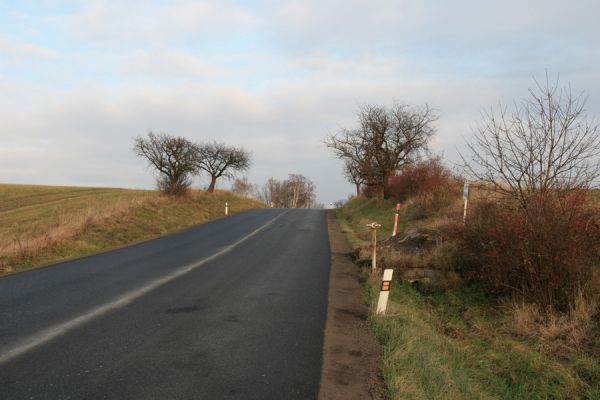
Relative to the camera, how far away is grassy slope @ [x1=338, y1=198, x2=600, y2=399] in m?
4.67

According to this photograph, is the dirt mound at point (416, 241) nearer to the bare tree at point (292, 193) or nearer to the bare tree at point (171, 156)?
A: the bare tree at point (171, 156)

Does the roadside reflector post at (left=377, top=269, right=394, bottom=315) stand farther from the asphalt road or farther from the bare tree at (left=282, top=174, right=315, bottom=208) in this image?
the bare tree at (left=282, top=174, right=315, bottom=208)

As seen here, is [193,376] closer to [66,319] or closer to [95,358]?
[95,358]

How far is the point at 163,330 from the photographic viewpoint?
5.91m

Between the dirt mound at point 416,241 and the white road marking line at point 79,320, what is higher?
the dirt mound at point 416,241

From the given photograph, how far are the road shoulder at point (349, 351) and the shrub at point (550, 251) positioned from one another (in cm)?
297

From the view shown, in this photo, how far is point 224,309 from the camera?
23.4 ft

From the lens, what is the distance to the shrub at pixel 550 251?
755cm

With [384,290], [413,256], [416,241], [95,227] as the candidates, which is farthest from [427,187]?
[384,290]

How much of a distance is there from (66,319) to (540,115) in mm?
8930

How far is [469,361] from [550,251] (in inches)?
115

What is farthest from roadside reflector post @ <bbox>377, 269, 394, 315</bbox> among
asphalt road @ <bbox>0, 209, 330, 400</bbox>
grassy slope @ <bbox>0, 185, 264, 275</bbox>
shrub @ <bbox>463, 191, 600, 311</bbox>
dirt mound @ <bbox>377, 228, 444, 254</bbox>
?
grassy slope @ <bbox>0, 185, 264, 275</bbox>

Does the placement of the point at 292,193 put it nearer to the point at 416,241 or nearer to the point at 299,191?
the point at 299,191

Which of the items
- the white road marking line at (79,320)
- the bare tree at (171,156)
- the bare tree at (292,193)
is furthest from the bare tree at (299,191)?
the white road marking line at (79,320)
